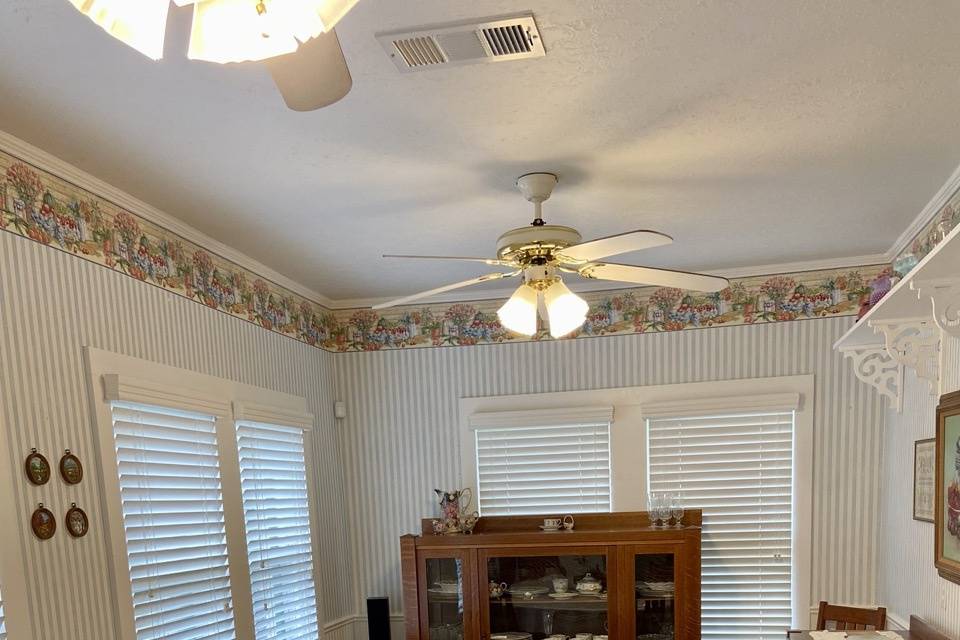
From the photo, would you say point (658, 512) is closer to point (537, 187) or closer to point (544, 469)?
point (544, 469)

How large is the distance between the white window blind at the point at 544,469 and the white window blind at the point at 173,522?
183 cm

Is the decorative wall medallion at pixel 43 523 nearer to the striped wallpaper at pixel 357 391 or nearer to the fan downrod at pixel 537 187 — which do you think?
the striped wallpaper at pixel 357 391

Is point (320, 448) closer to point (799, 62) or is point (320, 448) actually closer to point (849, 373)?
point (849, 373)

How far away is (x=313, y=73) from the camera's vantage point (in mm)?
1069

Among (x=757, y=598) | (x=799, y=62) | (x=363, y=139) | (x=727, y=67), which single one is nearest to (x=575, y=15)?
(x=727, y=67)

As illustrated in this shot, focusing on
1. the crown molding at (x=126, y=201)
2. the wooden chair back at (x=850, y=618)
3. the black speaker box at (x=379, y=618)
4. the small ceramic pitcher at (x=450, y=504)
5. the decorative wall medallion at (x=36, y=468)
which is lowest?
the wooden chair back at (x=850, y=618)

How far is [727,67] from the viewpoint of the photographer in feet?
5.94

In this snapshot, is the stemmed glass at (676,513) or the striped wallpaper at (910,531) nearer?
the striped wallpaper at (910,531)

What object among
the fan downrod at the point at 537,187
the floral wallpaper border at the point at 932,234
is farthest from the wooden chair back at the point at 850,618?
the fan downrod at the point at 537,187

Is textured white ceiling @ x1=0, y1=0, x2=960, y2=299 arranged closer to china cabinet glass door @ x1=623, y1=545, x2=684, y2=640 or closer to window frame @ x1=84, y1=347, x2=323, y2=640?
window frame @ x1=84, y1=347, x2=323, y2=640

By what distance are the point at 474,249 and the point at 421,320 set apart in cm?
118

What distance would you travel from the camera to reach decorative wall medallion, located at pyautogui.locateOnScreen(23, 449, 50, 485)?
2.01 metres

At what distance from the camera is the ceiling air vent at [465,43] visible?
5.28 ft

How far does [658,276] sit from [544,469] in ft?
7.10
